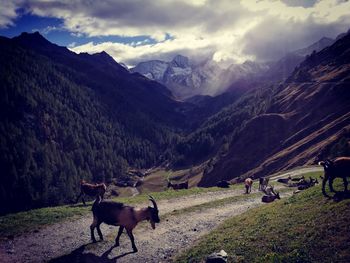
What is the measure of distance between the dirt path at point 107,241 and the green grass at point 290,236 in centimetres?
216

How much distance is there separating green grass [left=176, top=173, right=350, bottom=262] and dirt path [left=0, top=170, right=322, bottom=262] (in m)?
2.16

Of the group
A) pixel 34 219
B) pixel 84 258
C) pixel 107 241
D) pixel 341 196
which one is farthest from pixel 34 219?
pixel 341 196

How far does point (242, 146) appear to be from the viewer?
187 metres

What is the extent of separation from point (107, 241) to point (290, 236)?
41.9 feet

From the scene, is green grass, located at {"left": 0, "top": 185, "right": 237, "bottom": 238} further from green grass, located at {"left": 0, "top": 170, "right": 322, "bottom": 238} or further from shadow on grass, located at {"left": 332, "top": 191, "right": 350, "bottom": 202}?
shadow on grass, located at {"left": 332, "top": 191, "right": 350, "bottom": 202}

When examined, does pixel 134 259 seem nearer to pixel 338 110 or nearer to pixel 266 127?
pixel 338 110

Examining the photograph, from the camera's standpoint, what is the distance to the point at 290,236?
71.6 feet

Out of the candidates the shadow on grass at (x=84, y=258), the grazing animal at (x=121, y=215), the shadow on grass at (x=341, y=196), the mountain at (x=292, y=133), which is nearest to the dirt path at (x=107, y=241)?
the shadow on grass at (x=84, y=258)

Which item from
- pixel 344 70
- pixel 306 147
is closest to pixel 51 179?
pixel 306 147

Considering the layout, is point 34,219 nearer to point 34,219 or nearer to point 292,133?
point 34,219

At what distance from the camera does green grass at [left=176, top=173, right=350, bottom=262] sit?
19.4m

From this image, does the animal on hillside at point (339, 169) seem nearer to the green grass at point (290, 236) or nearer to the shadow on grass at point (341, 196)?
the shadow on grass at point (341, 196)

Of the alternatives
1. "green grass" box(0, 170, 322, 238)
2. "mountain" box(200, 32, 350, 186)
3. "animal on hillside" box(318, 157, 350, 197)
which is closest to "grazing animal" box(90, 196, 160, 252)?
"green grass" box(0, 170, 322, 238)

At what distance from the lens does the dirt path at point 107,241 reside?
23.5 meters
